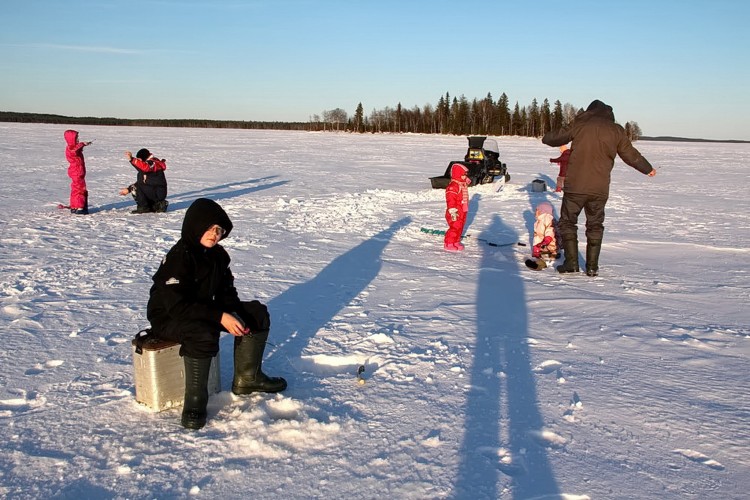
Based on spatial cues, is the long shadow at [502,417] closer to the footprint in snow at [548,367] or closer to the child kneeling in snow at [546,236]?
the footprint in snow at [548,367]

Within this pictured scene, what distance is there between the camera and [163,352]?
311 centimetres

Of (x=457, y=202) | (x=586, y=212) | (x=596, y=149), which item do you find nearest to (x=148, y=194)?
(x=457, y=202)

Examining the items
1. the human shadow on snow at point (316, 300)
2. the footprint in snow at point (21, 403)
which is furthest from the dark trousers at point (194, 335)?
the footprint in snow at point (21, 403)

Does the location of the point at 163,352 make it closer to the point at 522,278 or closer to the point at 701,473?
the point at 701,473

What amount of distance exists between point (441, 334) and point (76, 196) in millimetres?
8098

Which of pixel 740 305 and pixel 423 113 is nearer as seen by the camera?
pixel 740 305

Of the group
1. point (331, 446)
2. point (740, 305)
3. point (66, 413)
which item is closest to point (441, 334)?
point (331, 446)

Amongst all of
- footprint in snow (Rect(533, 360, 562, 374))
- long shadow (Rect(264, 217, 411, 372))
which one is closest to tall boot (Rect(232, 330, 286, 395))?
long shadow (Rect(264, 217, 411, 372))

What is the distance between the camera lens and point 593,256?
657cm

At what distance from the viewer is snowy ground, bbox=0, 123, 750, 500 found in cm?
268

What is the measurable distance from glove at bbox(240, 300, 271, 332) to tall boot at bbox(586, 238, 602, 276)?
179 inches

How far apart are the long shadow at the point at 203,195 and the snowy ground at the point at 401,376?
2787mm

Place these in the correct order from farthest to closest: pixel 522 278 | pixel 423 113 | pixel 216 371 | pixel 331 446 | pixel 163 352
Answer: pixel 423 113, pixel 522 278, pixel 216 371, pixel 163 352, pixel 331 446

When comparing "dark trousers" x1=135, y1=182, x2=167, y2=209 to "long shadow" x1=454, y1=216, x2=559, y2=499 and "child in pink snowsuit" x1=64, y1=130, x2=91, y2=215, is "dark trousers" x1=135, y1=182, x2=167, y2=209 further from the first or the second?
"long shadow" x1=454, y1=216, x2=559, y2=499
